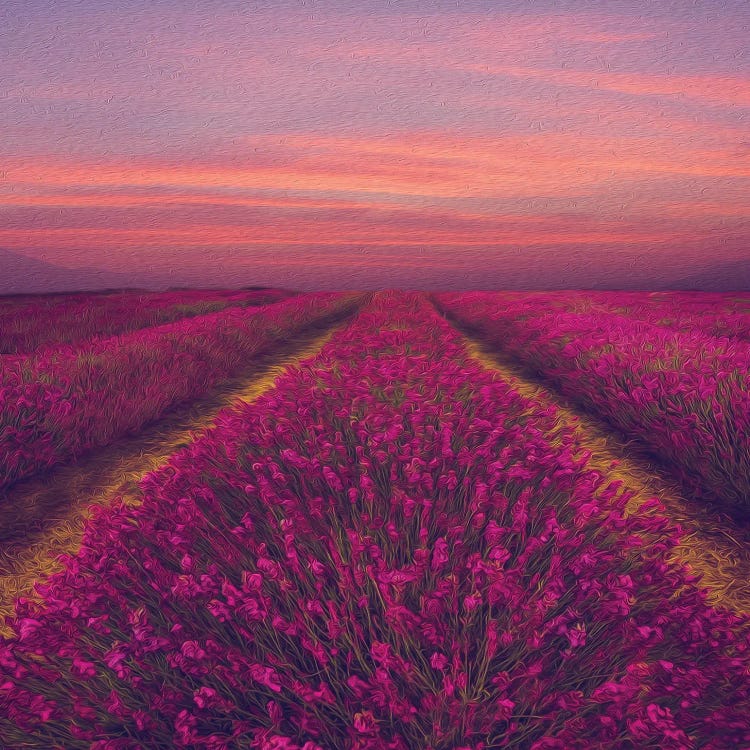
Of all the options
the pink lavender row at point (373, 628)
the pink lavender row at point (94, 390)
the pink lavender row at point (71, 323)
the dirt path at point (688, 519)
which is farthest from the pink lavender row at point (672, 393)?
the pink lavender row at point (71, 323)

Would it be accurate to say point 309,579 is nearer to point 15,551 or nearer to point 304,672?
point 304,672

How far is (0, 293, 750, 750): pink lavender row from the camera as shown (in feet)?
5.82

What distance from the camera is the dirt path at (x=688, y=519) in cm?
365

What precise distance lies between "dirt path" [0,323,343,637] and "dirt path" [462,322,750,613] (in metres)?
3.49

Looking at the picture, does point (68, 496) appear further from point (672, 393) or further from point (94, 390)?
point (672, 393)

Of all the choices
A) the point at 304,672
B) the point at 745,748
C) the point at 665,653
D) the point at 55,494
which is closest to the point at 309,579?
the point at 304,672

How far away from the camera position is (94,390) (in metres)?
6.70

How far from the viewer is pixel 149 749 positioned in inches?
71.5

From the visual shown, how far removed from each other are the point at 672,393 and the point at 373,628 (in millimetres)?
4870

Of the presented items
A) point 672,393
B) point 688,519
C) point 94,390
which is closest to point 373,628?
point 688,519

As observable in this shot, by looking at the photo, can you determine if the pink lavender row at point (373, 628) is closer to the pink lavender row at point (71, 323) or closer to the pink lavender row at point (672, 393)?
the pink lavender row at point (672, 393)

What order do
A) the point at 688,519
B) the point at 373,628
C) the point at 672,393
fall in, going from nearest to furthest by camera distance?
1. the point at 373,628
2. the point at 688,519
3. the point at 672,393

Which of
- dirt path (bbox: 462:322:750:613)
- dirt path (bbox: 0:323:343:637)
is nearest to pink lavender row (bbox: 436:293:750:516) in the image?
dirt path (bbox: 462:322:750:613)

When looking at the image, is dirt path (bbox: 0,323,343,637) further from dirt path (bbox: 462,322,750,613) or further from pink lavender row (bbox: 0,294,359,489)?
dirt path (bbox: 462,322,750,613)
